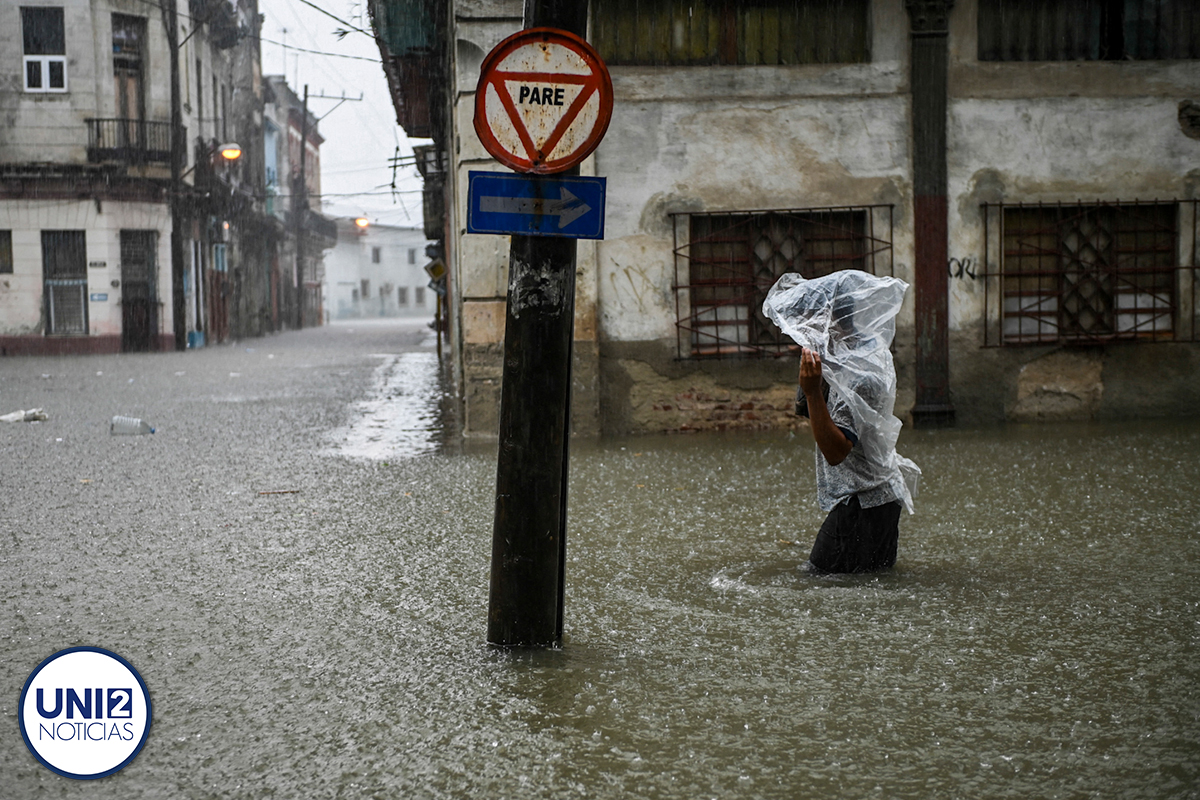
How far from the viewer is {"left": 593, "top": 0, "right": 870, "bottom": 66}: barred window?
31.4ft

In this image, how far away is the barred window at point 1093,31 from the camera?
984 cm

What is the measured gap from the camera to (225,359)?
24734mm

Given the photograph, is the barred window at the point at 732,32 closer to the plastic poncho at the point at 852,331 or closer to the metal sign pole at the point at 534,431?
the plastic poncho at the point at 852,331

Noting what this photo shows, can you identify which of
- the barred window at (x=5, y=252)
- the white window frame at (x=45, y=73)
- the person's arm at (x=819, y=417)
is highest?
the white window frame at (x=45, y=73)

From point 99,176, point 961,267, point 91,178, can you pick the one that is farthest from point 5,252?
point 961,267

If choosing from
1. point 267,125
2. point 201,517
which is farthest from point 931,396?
point 267,125

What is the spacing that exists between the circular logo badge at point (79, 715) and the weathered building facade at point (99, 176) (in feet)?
87.9

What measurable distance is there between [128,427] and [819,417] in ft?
26.0

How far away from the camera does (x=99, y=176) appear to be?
1103 inches

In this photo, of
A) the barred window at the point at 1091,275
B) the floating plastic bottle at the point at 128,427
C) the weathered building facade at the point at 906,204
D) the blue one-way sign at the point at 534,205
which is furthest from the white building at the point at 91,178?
the blue one-way sign at the point at 534,205

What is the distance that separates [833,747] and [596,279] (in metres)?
6.88

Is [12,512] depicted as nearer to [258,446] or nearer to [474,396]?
[258,446]

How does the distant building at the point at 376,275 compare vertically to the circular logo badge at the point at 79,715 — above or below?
above

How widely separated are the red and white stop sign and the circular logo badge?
1943mm
